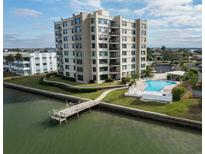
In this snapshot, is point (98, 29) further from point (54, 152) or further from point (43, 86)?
point (54, 152)

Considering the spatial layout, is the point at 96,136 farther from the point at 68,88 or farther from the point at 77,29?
the point at 77,29

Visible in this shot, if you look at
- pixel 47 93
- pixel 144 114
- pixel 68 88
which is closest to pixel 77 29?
pixel 68 88

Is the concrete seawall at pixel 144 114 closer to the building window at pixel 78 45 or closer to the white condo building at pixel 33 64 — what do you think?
the building window at pixel 78 45

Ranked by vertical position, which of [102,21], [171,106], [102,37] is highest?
[102,21]

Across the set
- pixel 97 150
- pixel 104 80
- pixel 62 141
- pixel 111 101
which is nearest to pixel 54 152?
pixel 62 141

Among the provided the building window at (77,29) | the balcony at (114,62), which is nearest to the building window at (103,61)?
the balcony at (114,62)
